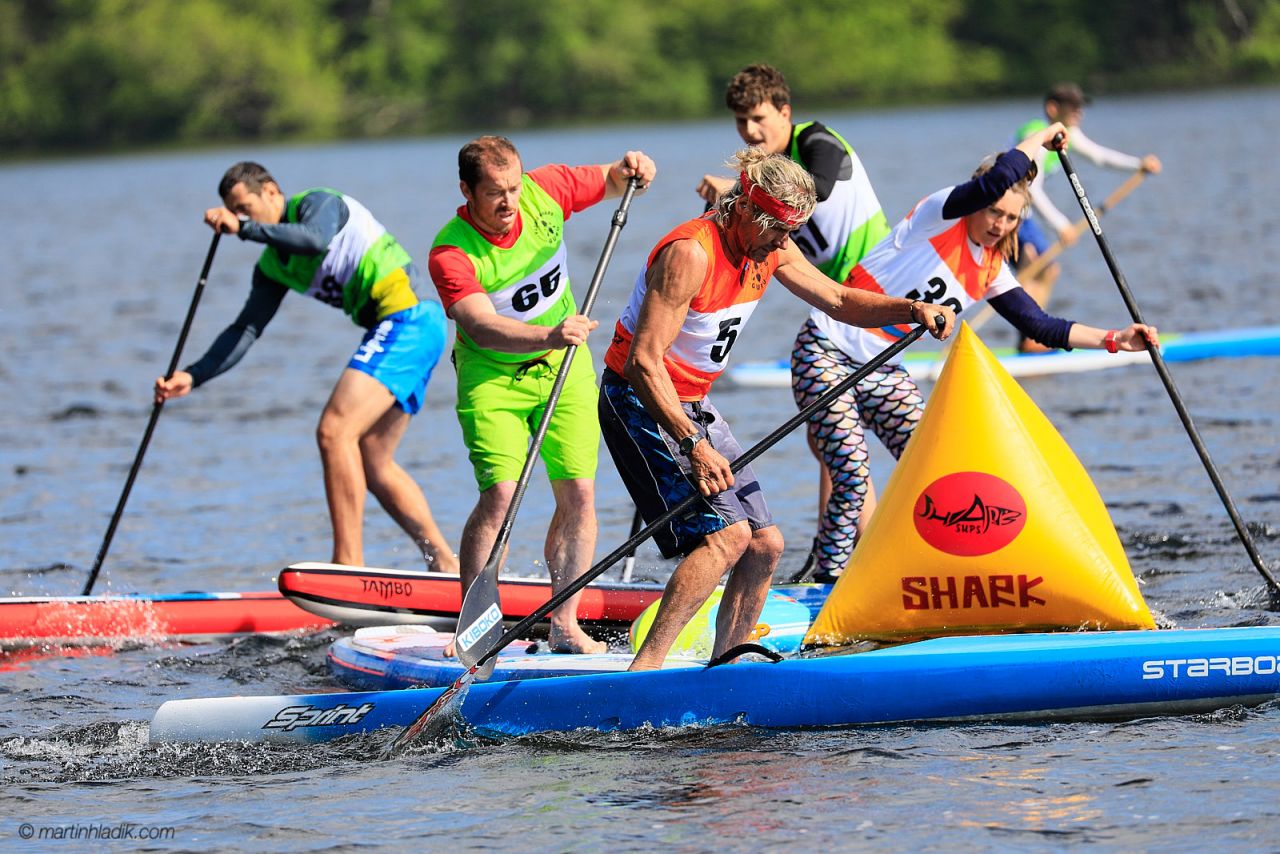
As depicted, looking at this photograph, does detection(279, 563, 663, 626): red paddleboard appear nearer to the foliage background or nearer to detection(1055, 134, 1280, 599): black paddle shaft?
detection(1055, 134, 1280, 599): black paddle shaft

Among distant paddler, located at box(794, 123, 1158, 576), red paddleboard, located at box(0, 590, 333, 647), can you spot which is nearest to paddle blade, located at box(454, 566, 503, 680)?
distant paddler, located at box(794, 123, 1158, 576)

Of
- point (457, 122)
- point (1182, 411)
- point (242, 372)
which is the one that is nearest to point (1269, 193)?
point (242, 372)

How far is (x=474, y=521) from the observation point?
7.55 m

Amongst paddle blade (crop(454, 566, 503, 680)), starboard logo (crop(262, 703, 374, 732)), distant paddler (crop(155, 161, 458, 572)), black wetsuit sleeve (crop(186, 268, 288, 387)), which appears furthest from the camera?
black wetsuit sleeve (crop(186, 268, 288, 387))

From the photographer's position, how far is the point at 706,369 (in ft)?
21.2

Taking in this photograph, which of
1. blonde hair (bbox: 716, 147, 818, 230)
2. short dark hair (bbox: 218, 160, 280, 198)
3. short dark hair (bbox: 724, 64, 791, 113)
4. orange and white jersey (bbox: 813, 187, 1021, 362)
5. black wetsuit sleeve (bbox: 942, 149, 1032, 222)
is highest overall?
short dark hair (bbox: 724, 64, 791, 113)

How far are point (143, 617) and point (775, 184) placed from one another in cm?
448

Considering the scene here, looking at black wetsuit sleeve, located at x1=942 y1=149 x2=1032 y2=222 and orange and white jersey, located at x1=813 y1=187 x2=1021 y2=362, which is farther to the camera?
orange and white jersey, located at x1=813 y1=187 x2=1021 y2=362

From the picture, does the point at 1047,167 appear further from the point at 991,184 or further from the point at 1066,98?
the point at 991,184

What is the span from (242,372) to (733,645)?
13.5m

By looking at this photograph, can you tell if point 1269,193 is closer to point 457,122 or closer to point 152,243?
point 152,243

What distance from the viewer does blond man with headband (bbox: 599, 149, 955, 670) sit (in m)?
6.07

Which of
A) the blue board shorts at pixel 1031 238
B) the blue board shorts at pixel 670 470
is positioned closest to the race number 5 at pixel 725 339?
the blue board shorts at pixel 670 470

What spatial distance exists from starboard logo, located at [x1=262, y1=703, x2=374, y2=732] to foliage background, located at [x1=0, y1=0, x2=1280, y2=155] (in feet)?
215
